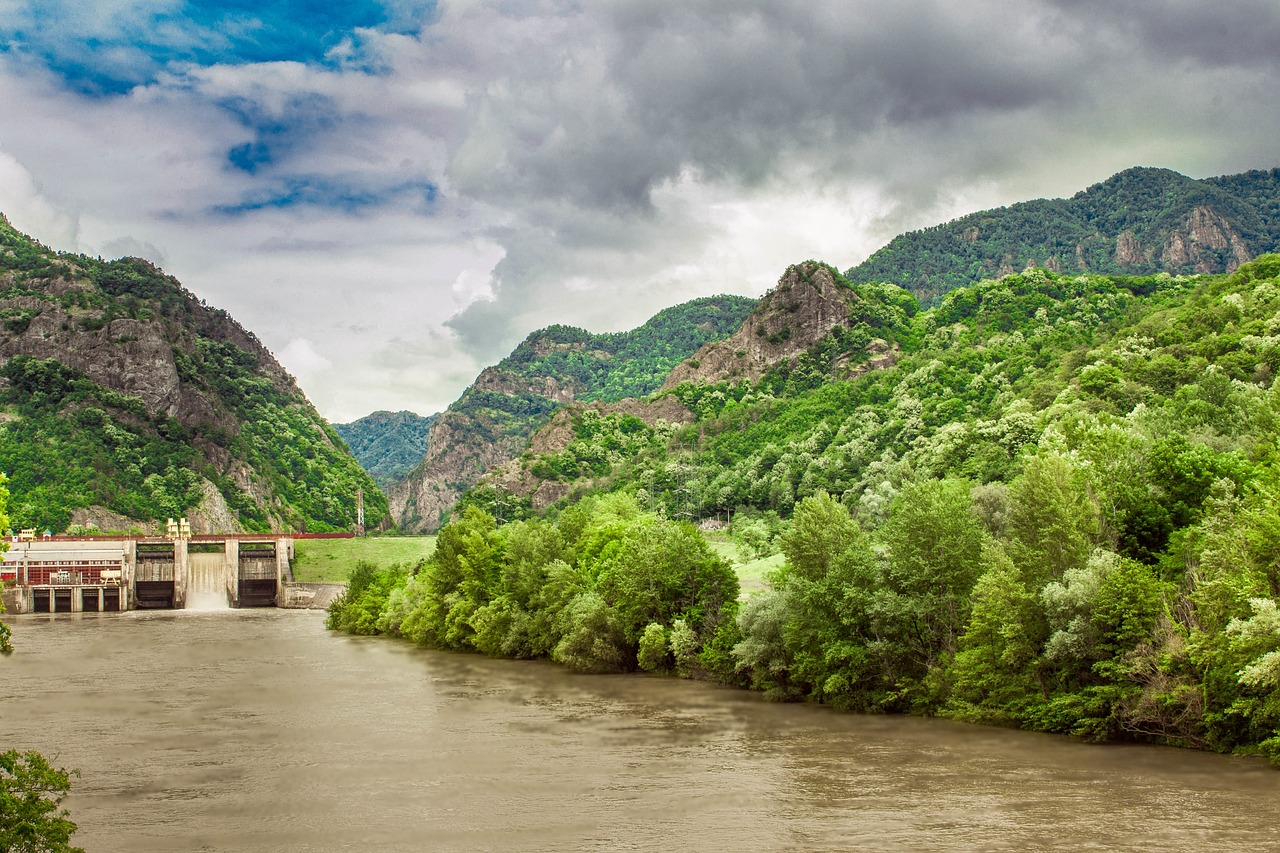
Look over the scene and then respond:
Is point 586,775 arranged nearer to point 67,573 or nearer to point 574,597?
point 574,597

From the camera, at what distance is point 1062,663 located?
43406 millimetres

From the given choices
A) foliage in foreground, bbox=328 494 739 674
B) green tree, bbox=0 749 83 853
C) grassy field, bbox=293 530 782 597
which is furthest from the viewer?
grassy field, bbox=293 530 782 597

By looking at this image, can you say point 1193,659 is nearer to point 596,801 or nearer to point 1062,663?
point 1062,663

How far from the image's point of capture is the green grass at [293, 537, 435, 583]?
5979 inches

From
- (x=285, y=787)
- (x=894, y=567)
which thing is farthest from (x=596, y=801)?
(x=894, y=567)

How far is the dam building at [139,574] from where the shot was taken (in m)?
135

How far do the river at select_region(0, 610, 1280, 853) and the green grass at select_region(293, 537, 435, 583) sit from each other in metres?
87.5

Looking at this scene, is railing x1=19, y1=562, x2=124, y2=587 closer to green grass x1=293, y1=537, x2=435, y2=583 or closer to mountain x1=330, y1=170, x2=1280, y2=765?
green grass x1=293, y1=537, x2=435, y2=583

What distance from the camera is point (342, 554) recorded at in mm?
159625

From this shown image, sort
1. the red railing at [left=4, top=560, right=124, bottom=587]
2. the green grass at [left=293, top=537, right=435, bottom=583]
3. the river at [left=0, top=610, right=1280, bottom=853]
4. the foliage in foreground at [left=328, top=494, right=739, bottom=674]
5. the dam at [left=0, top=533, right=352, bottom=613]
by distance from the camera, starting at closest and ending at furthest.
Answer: the river at [left=0, top=610, right=1280, bottom=853]
the foliage in foreground at [left=328, top=494, right=739, bottom=674]
the dam at [left=0, top=533, right=352, bottom=613]
the red railing at [left=4, top=560, right=124, bottom=587]
the green grass at [left=293, top=537, right=435, bottom=583]

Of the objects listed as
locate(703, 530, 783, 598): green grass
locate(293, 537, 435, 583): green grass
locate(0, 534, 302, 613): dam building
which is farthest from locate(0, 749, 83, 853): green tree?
locate(293, 537, 435, 583): green grass

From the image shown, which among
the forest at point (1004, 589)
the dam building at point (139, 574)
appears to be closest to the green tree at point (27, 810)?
the forest at point (1004, 589)

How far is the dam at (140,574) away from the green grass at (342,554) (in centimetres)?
273

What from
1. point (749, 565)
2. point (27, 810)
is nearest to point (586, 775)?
point (27, 810)
